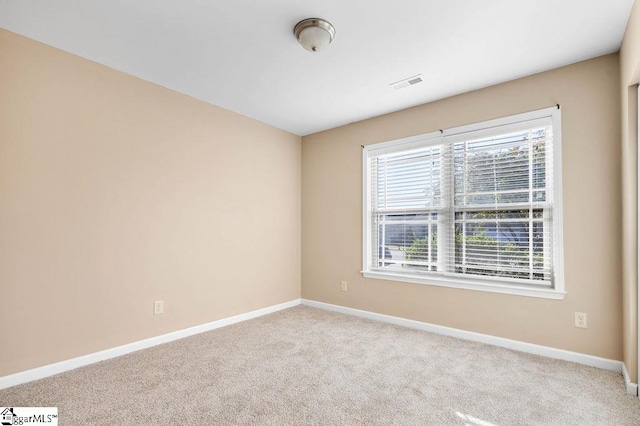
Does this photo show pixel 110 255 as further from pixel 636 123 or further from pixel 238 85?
pixel 636 123

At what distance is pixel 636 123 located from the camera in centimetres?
215

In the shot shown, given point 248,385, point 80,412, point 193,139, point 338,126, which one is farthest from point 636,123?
point 80,412

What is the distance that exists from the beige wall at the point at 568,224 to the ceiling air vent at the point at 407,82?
1.86ft

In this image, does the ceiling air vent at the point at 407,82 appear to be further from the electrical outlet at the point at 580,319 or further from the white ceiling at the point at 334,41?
the electrical outlet at the point at 580,319

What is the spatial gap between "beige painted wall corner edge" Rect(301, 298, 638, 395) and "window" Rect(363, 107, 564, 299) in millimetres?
443

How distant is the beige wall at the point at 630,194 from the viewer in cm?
209

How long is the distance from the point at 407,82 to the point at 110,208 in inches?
111

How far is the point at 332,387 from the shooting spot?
2.18 metres

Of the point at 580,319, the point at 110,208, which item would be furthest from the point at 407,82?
the point at 110,208

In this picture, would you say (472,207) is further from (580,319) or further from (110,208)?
(110,208)

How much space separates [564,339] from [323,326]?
2.16 m

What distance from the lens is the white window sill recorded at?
269cm

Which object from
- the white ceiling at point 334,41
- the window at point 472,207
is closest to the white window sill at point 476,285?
the window at point 472,207

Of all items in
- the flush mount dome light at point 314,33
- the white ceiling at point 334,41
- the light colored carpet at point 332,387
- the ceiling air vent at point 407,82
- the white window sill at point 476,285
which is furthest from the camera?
the ceiling air vent at point 407,82
